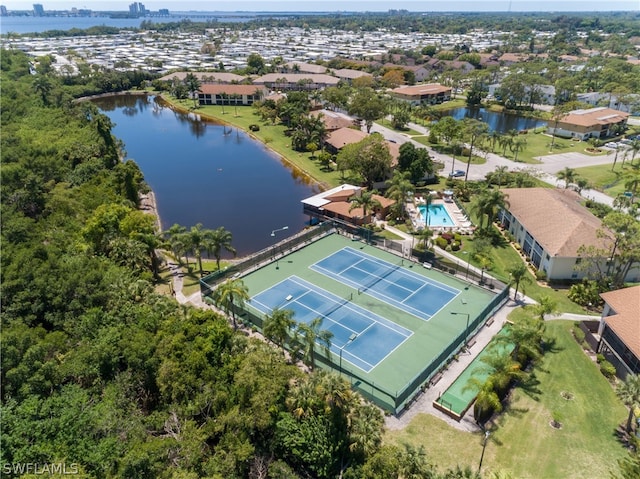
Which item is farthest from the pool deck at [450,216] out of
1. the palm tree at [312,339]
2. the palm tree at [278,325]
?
the palm tree at [278,325]

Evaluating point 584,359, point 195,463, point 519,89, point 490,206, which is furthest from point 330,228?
point 519,89

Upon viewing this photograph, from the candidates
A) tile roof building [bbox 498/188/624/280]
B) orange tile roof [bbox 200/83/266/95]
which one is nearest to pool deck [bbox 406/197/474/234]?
tile roof building [bbox 498/188/624/280]

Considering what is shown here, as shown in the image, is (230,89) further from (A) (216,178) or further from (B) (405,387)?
(B) (405,387)

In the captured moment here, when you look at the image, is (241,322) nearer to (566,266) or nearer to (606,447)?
(606,447)

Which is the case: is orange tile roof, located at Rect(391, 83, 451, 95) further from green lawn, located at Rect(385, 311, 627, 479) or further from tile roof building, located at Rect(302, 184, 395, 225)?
green lawn, located at Rect(385, 311, 627, 479)

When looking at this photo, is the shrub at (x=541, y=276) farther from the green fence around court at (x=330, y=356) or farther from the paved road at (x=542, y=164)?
the paved road at (x=542, y=164)
